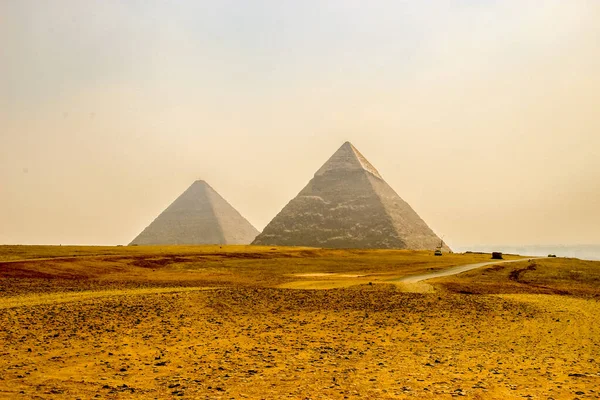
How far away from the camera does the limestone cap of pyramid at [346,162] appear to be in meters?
148


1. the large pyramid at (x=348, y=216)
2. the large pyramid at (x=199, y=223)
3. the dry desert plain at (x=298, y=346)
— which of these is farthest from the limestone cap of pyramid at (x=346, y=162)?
the dry desert plain at (x=298, y=346)

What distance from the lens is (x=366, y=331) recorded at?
11.0m

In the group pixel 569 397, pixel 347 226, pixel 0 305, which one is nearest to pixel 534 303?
pixel 569 397

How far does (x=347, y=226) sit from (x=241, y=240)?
53.1 m

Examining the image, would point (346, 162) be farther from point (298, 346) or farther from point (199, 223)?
point (298, 346)

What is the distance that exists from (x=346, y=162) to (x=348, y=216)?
85.5ft

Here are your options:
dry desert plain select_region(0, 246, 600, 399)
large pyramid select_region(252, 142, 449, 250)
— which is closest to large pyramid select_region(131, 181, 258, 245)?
large pyramid select_region(252, 142, 449, 250)

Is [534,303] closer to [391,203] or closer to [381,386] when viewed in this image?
[381,386]

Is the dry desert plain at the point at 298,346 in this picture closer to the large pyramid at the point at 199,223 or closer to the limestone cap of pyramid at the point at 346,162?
the limestone cap of pyramid at the point at 346,162

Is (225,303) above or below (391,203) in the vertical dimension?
below

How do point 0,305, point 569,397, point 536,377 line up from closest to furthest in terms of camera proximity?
1. point 569,397
2. point 536,377
3. point 0,305

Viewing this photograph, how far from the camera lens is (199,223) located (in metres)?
162

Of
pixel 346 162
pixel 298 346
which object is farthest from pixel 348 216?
pixel 298 346

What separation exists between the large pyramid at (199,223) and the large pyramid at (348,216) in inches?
1221
